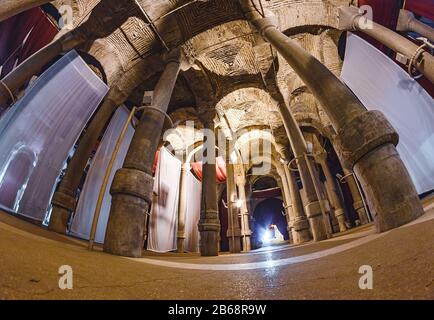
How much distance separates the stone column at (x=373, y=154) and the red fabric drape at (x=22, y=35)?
298 inches

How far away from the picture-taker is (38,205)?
4.45 m

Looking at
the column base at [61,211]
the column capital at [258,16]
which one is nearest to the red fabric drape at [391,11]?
the column capital at [258,16]

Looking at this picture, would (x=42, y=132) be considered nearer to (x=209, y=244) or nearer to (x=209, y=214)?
(x=209, y=214)

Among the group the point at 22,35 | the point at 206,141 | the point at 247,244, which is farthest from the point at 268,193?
the point at 22,35

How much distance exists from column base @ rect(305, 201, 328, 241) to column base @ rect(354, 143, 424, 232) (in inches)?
113

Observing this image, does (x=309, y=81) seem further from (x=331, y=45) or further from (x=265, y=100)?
(x=265, y=100)

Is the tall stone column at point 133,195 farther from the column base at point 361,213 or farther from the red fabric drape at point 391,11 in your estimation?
the column base at point 361,213

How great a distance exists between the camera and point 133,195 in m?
2.90

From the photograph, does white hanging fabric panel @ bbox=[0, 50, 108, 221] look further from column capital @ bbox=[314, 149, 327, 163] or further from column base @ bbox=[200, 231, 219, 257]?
column capital @ bbox=[314, 149, 327, 163]

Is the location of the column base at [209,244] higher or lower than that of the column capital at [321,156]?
lower

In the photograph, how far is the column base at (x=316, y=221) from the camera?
4.81 metres

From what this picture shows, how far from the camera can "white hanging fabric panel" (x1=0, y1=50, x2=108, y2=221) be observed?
4172mm

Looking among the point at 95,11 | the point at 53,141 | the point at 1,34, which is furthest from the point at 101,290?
the point at 1,34

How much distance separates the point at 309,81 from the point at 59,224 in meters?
5.81
